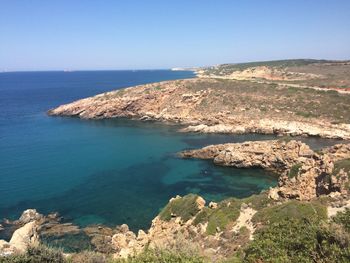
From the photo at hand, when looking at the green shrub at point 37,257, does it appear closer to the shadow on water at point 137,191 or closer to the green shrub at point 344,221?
the green shrub at point 344,221

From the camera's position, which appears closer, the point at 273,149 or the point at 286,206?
the point at 286,206

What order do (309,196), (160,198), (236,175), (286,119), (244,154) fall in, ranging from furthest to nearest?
(286,119)
(244,154)
(236,175)
(160,198)
(309,196)

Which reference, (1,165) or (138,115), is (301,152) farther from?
(138,115)

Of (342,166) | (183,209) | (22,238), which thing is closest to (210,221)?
(183,209)

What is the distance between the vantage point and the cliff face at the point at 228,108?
2751 inches

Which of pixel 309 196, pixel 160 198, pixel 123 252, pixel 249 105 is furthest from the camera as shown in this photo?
pixel 249 105

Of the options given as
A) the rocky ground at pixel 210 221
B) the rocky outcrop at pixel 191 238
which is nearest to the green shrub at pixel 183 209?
the rocky ground at pixel 210 221

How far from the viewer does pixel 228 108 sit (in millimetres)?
80562

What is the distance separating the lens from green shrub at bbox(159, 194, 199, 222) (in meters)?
26.6

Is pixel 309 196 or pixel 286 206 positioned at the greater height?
pixel 286 206

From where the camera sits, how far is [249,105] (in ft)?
266

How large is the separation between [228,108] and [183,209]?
55.7 m

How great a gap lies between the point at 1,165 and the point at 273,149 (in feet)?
129

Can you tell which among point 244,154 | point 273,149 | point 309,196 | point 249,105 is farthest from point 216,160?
point 249,105
